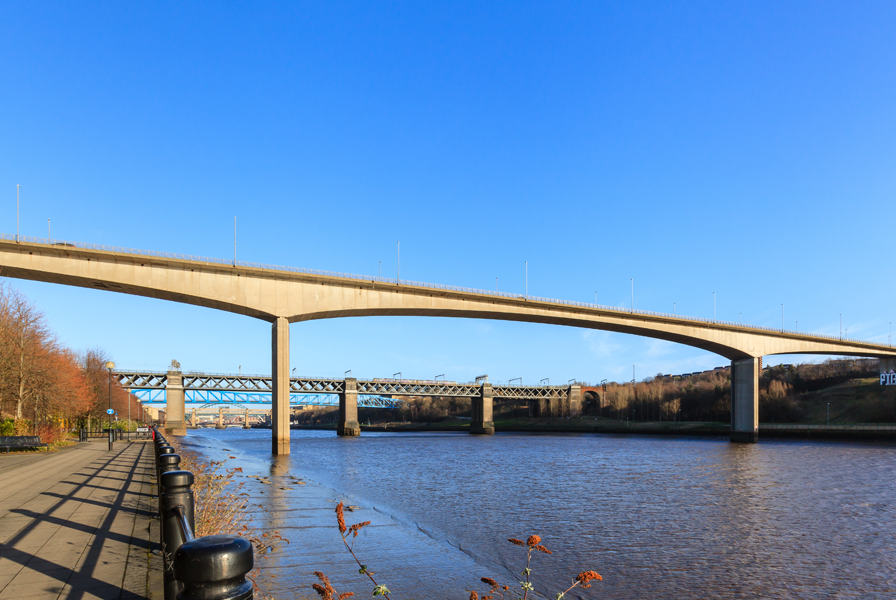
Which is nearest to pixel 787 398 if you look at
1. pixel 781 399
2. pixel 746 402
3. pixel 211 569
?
pixel 781 399

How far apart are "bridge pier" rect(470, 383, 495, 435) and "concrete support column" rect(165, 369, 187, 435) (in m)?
55.2

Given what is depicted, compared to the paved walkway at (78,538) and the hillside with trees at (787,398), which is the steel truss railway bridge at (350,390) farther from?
the paved walkway at (78,538)

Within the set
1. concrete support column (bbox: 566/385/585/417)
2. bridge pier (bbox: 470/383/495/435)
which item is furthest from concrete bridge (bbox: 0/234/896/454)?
concrete support column (bbox: 566/385/585/417)

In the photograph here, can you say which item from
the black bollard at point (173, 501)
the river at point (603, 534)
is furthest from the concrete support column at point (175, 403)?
the black bollard at point (173, 501)

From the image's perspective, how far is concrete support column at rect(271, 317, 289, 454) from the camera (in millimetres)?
40594

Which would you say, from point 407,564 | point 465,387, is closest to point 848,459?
point 407,564

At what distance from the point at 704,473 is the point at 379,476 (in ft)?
58.6

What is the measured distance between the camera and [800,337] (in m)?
70.1

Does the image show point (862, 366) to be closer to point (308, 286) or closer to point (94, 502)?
point (308, 286)

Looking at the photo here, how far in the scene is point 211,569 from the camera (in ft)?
8.31

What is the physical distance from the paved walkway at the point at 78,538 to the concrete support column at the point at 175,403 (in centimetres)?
8078

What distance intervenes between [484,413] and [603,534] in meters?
103

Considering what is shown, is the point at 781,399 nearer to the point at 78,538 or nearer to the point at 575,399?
the point at 575,399

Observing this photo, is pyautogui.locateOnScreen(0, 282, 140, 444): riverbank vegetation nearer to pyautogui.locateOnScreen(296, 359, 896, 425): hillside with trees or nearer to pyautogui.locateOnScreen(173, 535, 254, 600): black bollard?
pyautogui.locateOnScreen(173, 535, 254, 600): black bollard
